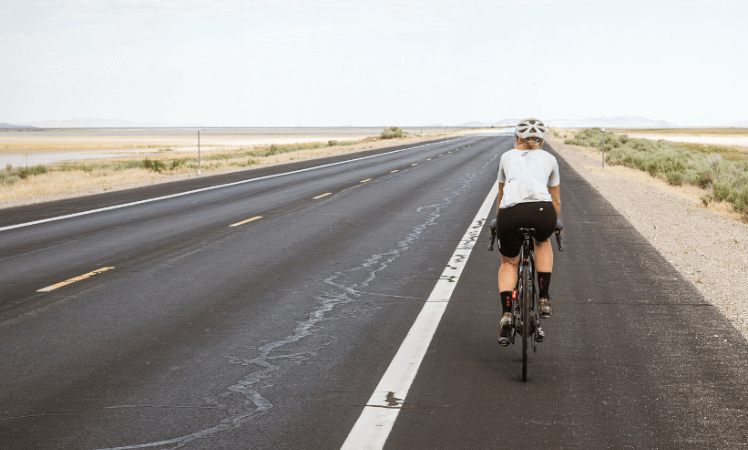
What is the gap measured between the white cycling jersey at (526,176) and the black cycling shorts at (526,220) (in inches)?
1.7

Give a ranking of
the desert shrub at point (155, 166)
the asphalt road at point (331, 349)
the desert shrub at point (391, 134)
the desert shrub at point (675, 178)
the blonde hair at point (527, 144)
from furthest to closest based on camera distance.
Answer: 1. the desert shrub at point (391, 134)
2. the desert shrub at point (155, 166)
3. the desert shrub at point (675, 178)
4. the blonde hair at point (527, 144)
5. the asphalt road at point (331, 349)

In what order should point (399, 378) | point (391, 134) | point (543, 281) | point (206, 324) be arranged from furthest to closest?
point (391, 134), point (206, 324), point (543, 281), point (399, 378)

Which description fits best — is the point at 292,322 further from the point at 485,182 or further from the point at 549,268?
the point at 485,182

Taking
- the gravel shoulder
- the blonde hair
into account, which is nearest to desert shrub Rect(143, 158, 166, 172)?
the gravel shoulder

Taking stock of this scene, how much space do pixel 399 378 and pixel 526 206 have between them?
1547mm

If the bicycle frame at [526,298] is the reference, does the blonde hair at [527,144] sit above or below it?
above

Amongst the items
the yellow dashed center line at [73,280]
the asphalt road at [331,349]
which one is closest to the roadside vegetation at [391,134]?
the asphalt road at [331,349]

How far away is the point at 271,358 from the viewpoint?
20.5ft

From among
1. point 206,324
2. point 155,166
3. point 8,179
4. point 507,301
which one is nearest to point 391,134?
point 155,166

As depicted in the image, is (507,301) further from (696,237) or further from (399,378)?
(696,237)

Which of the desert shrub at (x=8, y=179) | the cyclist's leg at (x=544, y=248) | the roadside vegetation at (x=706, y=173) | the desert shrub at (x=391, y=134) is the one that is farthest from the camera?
the desert shrub at (x=391, y=134)

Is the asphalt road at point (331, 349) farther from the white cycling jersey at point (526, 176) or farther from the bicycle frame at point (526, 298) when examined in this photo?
the white cycling jersey at point (526, 176)

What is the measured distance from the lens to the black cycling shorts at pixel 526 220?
227 inches

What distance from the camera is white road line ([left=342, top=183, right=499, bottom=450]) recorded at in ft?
15.2
